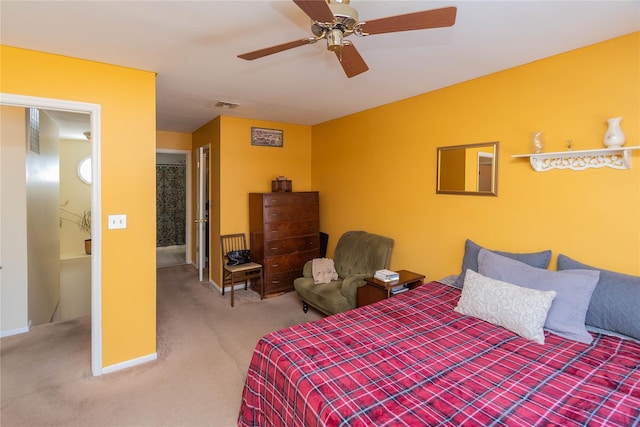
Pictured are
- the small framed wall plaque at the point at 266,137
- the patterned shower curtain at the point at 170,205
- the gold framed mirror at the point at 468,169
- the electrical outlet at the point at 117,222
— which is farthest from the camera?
the patterned shower curtain at the point at 170,205

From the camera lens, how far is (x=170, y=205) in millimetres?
7676

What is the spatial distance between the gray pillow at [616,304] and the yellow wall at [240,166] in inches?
149

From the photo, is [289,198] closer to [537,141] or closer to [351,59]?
[351,59]

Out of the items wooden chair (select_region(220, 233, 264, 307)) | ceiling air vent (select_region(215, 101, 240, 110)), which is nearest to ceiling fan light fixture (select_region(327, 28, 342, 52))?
ceiling air vent (select_region(215, 101, 240, 110))

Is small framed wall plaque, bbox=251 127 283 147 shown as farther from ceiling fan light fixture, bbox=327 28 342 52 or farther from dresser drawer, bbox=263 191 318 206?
ceiling fan light fixture, bbox=327 28 342 52

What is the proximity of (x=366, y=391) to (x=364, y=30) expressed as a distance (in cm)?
163

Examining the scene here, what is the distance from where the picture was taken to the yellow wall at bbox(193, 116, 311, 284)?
14.4 feet

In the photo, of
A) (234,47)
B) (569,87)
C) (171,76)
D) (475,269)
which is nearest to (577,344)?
(475,269)

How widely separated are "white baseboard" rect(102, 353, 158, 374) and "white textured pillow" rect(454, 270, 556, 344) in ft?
8.39

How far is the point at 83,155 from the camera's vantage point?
6203 mm

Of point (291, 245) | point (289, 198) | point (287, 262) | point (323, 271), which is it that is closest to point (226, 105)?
point (289, 198)

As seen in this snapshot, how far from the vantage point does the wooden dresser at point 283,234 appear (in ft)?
13.8

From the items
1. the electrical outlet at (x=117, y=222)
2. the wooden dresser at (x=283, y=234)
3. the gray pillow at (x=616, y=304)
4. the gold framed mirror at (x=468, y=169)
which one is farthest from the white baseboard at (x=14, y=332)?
the gray pillow at (x=616, y=304)

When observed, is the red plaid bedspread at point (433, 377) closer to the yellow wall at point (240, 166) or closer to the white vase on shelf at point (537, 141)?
the white vase on shelf at point (537, 141)
